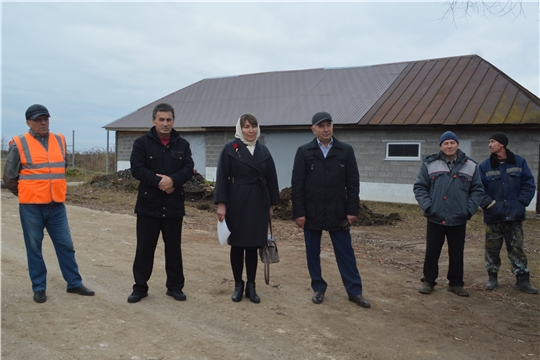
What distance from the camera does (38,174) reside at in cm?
483

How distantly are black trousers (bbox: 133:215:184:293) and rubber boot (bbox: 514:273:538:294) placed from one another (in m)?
3.99

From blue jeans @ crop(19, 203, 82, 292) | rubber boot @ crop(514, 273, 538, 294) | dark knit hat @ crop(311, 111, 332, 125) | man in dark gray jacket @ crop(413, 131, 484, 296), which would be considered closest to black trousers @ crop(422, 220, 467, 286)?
man in dark gray jacket @ crop(413, 131, 484, 296)

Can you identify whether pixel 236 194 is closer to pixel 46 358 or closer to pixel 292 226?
pixel 46 358

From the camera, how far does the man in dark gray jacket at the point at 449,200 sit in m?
5.34

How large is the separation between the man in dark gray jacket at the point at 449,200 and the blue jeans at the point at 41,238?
385cm

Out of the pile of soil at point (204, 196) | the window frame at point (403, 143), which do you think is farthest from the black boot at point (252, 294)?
the window frame at point (403, 143)

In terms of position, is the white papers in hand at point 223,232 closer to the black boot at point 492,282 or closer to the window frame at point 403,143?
the black boot at point 492,282

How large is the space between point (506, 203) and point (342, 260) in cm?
221

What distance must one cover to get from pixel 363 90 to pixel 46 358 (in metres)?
16.2

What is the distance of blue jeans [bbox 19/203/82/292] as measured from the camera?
486 centimetres

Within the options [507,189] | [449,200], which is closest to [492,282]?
[507,189]

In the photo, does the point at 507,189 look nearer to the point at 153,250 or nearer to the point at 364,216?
the point at 153,250

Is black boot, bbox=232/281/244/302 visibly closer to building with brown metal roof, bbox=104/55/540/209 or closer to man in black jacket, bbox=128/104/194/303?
man in black jacket, bbox=128/104/194/303

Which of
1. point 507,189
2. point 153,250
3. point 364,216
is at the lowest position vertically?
point 364,216
